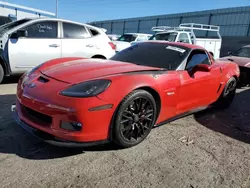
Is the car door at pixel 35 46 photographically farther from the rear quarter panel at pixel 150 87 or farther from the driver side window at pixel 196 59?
the rear quarter panel at pixel 150 87

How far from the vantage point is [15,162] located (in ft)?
8.15

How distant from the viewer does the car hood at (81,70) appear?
2789 millimetres

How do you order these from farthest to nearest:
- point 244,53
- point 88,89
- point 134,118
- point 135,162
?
point 244,53, point 134,118, point 135,162, point 88,89

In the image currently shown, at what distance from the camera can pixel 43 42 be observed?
5863 mm

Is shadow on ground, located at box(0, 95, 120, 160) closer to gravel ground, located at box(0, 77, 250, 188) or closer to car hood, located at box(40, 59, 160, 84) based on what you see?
gravel ground, located at box(0, 77, 250, 188)

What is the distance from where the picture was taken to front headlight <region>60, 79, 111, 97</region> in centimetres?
249

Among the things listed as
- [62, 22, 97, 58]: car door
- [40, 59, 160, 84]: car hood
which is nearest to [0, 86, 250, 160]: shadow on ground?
[40, 59, 160, 84]: car hood

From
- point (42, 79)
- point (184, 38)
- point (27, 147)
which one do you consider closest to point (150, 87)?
point (42, 79)

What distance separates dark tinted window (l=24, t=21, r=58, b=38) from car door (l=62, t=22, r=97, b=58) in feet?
0.85

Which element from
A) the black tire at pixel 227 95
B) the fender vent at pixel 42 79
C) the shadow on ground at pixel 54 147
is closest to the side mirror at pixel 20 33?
the shadow on ground at pixel 54 147

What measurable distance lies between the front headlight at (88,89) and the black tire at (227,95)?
283 cm

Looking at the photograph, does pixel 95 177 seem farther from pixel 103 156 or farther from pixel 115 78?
pixel 115 78

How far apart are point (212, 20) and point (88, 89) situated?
31196 mm

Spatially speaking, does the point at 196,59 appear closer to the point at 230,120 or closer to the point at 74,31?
the point at 230,120
